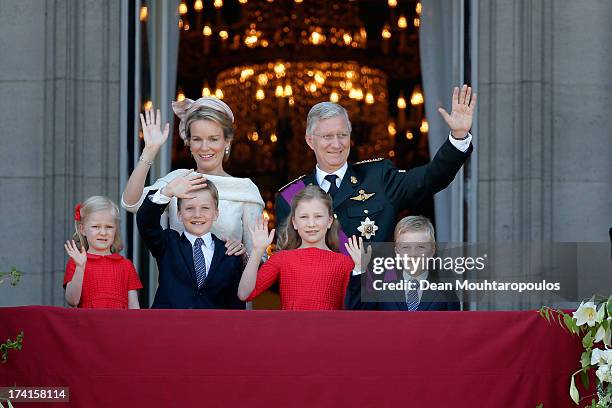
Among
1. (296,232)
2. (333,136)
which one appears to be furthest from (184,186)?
(333,136)

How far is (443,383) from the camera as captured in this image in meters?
5.90

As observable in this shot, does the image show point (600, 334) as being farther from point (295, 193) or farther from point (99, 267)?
point (99, 267)

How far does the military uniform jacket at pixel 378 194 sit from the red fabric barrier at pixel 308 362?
3.89 feet

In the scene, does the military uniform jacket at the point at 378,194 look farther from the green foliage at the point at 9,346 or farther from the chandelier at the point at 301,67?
the chandelier at the point at 301,67

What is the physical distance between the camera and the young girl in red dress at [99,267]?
22.1 feet

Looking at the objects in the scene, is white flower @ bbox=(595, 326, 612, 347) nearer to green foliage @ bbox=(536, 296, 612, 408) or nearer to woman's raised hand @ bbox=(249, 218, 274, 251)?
green foliage @ bbox=(536, 296, 612, 408)

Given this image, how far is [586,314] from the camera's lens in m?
5.65

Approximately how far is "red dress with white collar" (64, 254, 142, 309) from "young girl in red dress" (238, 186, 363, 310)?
2.09ft

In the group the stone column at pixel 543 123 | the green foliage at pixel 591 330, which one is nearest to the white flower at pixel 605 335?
the green foliage at pixel 591 330

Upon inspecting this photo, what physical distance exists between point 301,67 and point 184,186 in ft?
27.9

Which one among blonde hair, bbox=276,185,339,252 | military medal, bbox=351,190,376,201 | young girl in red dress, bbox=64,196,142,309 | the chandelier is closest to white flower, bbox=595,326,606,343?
blonde hair, bbox=276,185,339,252

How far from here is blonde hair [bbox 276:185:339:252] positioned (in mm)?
6649

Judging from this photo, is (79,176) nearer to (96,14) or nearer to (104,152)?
(104,152)

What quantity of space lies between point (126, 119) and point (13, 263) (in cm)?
122
